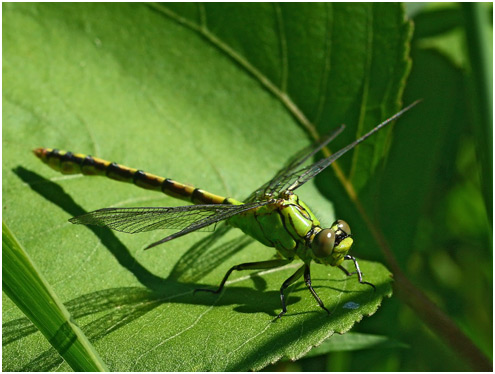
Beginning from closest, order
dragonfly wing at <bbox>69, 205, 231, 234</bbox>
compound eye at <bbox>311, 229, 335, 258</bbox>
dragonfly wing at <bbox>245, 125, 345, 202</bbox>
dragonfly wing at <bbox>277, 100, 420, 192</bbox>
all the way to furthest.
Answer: dragonfly wing at <bbox>69, 205, 231, 234</bbox> → compound eye at <bbox>311, 229, 335, 258</bbox> → dragonfly wing at <bbox>277, 100, 420, 192</bbox> → dragonfly wing at <bbox>245, 125, 345, 202</bbox>

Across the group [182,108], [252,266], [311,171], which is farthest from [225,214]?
[182,108]

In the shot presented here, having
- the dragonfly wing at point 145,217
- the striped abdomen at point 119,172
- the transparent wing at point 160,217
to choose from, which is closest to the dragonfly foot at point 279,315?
the transparent wing at point 160,217

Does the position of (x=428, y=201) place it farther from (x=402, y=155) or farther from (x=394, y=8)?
(x=394, y=8)

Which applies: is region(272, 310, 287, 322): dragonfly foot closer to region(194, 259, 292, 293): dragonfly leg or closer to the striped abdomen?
region(194, 259, 292, 293): dragonfly leg

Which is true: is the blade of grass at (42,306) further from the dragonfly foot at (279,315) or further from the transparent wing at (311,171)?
the transparent wing at (311,171)

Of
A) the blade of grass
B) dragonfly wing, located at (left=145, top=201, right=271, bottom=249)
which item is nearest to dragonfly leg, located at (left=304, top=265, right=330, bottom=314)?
dragonfly wing, located at (left=145, top=201, right=271, bottom=249)

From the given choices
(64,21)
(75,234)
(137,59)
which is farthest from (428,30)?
(75,234)

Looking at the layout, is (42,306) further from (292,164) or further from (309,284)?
(292,164)
